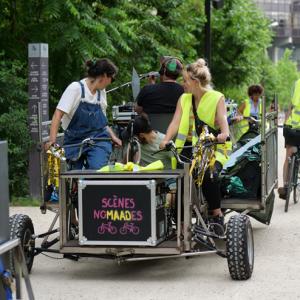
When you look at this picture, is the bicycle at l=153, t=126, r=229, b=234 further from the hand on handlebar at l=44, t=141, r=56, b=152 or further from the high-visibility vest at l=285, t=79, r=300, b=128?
the high-visibility vest at l=285, t=79, r=300, b=128

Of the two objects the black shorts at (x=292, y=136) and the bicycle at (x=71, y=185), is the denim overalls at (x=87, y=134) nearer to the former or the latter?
the bicycle at (x=71, y=185)

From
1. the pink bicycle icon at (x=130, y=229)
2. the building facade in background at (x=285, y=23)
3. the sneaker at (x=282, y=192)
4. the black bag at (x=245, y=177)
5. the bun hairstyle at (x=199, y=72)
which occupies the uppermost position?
the building facade in background at (x=285, y=23)

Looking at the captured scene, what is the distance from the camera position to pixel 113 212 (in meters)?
6.77

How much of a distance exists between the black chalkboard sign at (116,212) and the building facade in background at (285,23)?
402ft

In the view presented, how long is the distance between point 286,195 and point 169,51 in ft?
20.3

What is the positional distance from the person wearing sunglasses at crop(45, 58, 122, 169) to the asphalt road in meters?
A: 0.97

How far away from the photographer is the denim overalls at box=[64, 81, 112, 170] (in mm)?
7996

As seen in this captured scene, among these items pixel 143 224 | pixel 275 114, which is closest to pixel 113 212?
pixel 143 224

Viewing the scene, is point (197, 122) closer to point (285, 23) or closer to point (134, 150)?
point (134, 150)

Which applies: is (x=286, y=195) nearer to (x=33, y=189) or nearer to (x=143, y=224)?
(x=33, y=189)

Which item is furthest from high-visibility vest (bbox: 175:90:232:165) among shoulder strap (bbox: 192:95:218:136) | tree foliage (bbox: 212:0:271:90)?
tree foliage (bbox: 212:0:271:90)

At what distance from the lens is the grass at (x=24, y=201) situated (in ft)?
39.5

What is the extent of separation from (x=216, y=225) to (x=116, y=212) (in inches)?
46.1

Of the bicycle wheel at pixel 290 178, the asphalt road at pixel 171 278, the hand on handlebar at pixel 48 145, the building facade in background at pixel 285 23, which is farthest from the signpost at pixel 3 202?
the building facade in background at pixel 285 23
